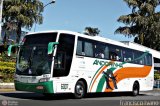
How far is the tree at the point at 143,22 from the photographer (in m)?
52.0

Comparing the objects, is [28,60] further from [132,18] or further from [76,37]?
[132,18]

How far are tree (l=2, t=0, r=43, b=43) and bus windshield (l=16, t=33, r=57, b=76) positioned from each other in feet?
86.4

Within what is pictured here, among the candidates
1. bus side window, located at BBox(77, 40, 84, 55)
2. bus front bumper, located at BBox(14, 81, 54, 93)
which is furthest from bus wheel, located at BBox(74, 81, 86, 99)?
bus front bumper, located at BBox(14, 81, 54, 93)

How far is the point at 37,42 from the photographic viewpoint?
60.7 ft

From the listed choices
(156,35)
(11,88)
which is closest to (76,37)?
(11,88)

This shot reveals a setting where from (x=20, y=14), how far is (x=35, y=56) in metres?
27.9

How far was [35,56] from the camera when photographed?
59.6ft

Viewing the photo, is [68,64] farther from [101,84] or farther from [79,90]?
[101,84]

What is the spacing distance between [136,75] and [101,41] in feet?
16.6

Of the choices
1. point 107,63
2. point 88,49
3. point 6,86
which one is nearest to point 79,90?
point 88,49

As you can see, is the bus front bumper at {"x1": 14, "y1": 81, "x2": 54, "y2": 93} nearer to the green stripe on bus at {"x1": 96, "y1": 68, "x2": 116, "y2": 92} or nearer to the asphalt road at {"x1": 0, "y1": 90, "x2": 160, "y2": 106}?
the asphalt road at {"x1": 0, "y1": 90, "x2": 160, "y2": 106}

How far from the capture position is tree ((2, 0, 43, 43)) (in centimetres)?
4478

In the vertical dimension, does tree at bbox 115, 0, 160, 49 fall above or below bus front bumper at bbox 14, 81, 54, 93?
above

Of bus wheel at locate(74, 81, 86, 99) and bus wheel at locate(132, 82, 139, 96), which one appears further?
bus wheel at locate(132, 82, 139, 96)
